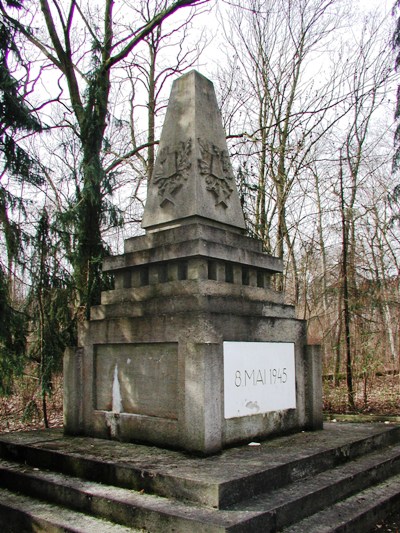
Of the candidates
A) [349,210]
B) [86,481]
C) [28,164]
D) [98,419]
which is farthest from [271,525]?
A: [349,210]

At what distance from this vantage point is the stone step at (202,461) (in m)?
3.47

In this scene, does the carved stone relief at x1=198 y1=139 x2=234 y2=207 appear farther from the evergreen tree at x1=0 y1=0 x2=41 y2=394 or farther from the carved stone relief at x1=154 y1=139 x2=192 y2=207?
the evergreen tree at x1=0 y1=0 x2=41 y2=394

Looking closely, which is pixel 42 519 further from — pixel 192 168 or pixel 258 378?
pixel 192 168

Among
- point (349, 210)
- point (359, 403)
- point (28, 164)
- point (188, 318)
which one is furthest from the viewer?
point (349, 210)

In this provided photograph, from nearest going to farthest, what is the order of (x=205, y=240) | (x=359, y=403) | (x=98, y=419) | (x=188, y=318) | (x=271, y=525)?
(x=271, y=525) < (x=188, y=318) < (x=205, y=240) < (x=98, y=419) < (x=359, y=403)

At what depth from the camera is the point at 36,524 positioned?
3.64m

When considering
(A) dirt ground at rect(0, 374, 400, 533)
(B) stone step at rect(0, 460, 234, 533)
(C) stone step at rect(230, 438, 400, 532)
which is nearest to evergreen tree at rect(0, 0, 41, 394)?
(A) dirt ground at rect(0, 374, 400, 533)

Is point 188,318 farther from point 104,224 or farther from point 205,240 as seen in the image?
point 104,224

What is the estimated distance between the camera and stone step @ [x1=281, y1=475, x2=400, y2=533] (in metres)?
3.40

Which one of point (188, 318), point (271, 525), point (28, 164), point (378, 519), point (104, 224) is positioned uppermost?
point (28, 164)

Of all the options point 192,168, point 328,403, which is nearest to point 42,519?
point 192,168

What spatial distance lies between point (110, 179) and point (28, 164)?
1754 mm

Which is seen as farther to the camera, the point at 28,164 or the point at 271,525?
the point at 28,164

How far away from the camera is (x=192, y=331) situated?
4566 mm
